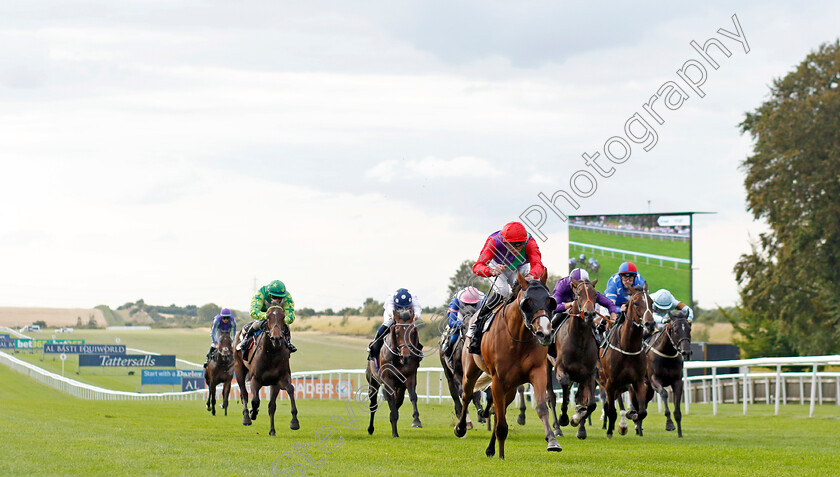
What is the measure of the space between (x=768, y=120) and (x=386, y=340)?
85.1 ft

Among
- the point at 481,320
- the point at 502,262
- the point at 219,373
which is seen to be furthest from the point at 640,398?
the point at 219,373

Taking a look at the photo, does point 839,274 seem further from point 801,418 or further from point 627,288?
point 627,288

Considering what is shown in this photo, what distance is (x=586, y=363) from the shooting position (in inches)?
500

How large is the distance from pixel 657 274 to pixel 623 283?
21.1 metres

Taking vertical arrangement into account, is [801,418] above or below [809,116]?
below

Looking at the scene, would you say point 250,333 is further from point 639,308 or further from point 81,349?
point 81,349

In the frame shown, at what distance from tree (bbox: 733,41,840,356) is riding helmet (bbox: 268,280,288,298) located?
24228 mm

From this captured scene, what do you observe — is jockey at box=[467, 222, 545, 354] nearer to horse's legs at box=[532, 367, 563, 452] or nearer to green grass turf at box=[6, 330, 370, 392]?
horse's legs at box=[532, 367, 563, 452]

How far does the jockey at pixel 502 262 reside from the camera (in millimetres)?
10844

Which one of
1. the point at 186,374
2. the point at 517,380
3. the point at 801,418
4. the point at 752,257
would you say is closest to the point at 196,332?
the point at 186,374

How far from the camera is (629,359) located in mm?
14031

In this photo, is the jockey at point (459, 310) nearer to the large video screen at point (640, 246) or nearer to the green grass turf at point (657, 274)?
the large video screen at point (640, 246)

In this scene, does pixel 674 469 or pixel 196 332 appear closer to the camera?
pixel 674 469

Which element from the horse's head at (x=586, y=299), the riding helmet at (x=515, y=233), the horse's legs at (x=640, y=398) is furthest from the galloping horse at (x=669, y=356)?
the riding helmet at (x=515, y=233)
